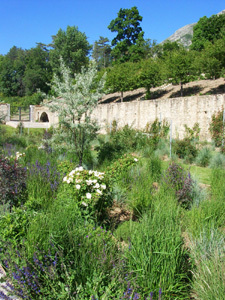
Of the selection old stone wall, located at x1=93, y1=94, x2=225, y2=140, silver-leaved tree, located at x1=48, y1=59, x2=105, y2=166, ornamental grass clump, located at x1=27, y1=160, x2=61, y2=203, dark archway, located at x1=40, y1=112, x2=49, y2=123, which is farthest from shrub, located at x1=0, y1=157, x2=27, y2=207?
dark archway, located at x1=40, y1=112, x2=49, y2=123

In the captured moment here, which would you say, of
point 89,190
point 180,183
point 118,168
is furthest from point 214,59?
point 89,190

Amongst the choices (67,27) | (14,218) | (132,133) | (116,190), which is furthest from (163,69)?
(67,27)

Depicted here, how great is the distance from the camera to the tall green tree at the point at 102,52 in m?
70.2

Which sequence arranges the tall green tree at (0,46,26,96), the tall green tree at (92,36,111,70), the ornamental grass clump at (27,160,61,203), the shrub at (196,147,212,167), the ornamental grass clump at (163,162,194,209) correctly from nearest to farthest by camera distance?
the ornamental grass clump at (27,160,61,203) < the ornamental grass clump at (163,162,194,209) < the shrub at (196,147,212,167) < the tall green tree at (0,46,26,96) < the tall green tree at (92,36,111,70)

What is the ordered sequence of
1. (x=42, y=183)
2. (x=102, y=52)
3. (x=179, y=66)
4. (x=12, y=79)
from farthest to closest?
(x=102, y=52), (x=12, y=79), (x=179, y=66), (x=42, y=183)

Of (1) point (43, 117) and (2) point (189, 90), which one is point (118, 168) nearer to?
(2) point (189, 90)

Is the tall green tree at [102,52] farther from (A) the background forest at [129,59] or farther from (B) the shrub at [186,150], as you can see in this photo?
(B) the shrub at [186,150]

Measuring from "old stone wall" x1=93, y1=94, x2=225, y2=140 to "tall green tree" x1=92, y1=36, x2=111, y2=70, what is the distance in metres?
47.7

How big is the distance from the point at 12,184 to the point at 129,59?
42.8m

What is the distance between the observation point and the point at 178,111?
57.0ft

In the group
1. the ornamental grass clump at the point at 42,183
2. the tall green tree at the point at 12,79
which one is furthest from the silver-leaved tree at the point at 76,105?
the tall green tree at the point at 12,79

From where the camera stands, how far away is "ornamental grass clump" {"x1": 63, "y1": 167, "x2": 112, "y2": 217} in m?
3.41

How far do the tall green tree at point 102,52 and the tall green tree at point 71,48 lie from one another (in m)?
15.7

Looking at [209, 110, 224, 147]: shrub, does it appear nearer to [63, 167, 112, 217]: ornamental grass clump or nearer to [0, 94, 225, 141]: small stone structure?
[0, 94, 225, 141]: small stone structure
